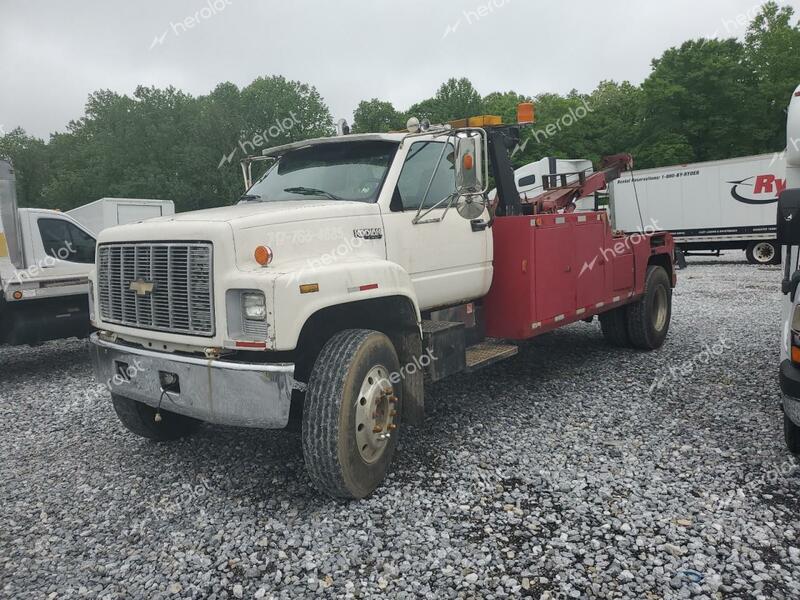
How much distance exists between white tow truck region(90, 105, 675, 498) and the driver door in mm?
14

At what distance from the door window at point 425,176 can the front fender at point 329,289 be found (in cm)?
76

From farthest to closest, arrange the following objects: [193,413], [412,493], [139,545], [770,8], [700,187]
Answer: [770,8] < [700,187] < [412,493] < [193,413] < [139,545]

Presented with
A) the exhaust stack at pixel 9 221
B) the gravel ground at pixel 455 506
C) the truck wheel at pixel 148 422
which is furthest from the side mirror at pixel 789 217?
the exhaust stack at pixel 9 221

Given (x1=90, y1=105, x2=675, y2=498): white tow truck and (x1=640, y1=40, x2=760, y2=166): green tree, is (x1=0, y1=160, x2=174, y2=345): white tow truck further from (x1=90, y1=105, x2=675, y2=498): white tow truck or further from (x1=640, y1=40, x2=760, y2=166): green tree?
(x1=640, y1=40, x2=760, y2=166): green tree

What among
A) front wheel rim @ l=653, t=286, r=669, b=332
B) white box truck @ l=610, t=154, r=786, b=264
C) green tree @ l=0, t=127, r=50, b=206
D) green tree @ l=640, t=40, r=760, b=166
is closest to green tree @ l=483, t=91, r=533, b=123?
green tree @ l=640, t=40, r=760, b=166

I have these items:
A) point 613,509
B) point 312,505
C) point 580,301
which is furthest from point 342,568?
point 580,301

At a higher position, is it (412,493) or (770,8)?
(770,8)

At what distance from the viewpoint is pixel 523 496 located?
151 inches

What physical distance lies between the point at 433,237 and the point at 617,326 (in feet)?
13.5

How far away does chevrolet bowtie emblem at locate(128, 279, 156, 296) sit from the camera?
3.82 m

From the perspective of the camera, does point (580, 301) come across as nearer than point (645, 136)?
Yes

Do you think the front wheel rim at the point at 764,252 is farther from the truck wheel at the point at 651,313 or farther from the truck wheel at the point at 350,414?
the truck wheel at the point at 350,414

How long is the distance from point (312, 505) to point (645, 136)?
4121 cm

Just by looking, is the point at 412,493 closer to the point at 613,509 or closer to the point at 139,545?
the point at 613,509
